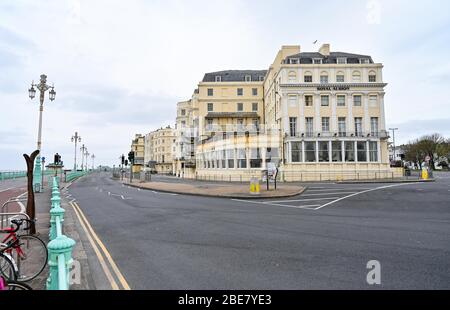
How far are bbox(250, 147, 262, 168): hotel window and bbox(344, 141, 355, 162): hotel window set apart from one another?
1268 cm

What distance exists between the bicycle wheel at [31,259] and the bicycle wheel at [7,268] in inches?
7.5

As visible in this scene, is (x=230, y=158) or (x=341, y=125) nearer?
(x=230, y=158)

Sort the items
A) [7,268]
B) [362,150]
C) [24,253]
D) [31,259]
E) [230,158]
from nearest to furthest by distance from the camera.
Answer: [7,268], [31,259], [24,253], [362,150], [230,158]

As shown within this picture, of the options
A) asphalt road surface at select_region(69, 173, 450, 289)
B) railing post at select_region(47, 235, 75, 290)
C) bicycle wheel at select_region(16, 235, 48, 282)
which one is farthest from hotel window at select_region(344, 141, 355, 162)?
railing post at select_region(47, 235, 75, 290)

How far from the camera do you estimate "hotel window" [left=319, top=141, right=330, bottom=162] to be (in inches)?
1516

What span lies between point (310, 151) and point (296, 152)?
204cm

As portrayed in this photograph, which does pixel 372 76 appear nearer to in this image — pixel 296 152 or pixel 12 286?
pixel 296 152

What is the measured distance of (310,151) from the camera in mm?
38750

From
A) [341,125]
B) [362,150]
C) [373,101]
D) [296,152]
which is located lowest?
[296,152]

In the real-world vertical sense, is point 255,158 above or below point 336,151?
below

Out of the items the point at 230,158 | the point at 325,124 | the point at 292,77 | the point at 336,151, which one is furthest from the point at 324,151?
the point at 230,158

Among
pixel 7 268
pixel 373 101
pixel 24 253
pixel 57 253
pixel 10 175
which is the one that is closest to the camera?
pixel 57 253

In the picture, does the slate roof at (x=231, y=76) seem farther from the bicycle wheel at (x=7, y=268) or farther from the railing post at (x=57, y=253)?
the railing post at (x=57, y=253)
